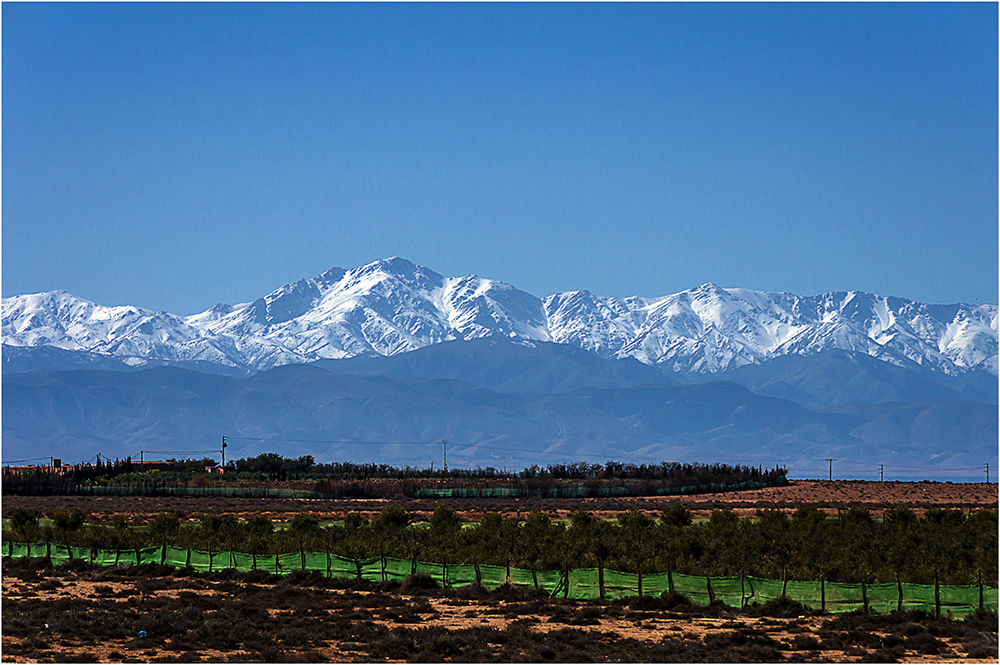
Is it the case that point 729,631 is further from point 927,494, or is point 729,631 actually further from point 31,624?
point 927,494

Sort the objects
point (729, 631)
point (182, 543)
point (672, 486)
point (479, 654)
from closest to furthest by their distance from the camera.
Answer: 1. point (479, 654)
2. point (729, 631)
3. point (182, 543)
4. point (672, 486)

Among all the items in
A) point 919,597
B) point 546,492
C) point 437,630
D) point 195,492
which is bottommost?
point 546,492

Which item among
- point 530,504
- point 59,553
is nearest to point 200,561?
point 59,553

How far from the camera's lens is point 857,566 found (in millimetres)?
38844

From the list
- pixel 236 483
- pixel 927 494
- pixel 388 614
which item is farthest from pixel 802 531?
pixel 236 483

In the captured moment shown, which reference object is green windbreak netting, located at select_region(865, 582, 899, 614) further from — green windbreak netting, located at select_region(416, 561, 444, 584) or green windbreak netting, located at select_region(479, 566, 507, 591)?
green windbreak netting, located at select_region(416, 561, 444, 584)

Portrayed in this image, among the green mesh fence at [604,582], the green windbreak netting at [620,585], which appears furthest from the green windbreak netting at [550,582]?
the green windbreak netting at [620,585]

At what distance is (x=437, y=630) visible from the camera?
2892 cm

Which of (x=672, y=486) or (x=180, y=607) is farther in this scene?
(x=672, y=486)

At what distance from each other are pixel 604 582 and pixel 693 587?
298 cm

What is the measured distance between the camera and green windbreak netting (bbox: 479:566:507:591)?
37.0m

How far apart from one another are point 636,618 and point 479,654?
21.3 ft

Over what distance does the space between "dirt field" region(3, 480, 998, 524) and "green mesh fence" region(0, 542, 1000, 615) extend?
88.6ft

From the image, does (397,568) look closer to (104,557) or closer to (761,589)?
(761,589)
